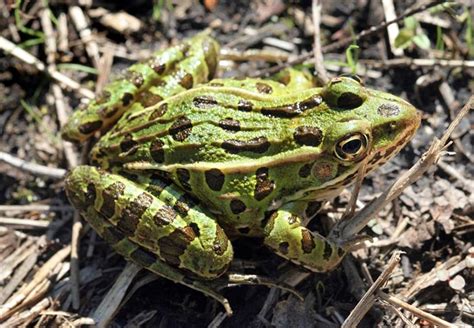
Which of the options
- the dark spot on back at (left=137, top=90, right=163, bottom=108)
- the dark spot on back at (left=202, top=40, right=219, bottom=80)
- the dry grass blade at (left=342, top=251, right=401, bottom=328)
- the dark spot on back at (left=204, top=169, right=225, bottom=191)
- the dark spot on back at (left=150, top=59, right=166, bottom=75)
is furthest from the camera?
the dark spot on back at (left=202, top=40, right=219, bottom=80)

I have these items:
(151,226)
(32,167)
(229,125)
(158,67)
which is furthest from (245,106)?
(32,167)

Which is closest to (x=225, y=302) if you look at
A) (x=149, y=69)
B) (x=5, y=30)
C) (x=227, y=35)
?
(x=149, y=69)

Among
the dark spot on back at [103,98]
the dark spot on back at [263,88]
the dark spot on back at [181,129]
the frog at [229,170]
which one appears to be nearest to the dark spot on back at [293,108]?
the frog at [229,170]

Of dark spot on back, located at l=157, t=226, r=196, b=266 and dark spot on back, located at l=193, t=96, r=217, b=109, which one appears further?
dark spot on back, located at l=193, t=96, r=217, b=109

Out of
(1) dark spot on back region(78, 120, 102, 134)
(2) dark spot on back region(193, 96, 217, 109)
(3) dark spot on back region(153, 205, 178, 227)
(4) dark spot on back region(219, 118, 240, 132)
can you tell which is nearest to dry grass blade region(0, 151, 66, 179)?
(1) dark spot on back region(78, 120, 102, 134)

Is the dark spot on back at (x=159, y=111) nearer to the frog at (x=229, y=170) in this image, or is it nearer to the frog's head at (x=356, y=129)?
the frog at (x=229, y=170)

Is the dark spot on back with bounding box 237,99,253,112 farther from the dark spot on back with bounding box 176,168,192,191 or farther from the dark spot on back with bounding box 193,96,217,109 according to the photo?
the dark spot on back with bounding box 176,168,192,191

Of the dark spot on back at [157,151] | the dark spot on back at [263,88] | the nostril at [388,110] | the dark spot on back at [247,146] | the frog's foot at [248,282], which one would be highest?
the nostril at [388,110]
